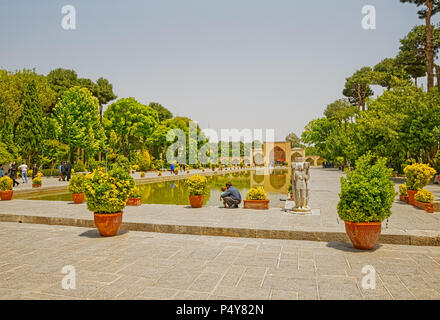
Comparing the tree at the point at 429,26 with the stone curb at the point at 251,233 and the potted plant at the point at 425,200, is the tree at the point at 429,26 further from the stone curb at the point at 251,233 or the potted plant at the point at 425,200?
the stone curb at the point at 251,233

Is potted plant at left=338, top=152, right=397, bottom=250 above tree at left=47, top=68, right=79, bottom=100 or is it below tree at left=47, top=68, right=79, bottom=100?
below

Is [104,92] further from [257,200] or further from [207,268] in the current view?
[207,268]

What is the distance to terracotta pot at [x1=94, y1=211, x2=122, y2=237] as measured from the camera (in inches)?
261

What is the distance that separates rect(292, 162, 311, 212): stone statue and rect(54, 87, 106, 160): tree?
28810 millimetres

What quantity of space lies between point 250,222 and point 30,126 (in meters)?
29.4

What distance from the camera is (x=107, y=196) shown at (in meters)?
6.50

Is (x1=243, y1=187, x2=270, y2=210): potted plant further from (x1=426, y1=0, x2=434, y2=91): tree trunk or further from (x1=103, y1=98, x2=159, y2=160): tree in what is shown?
(x1=103, y1=98, x2=159, y2=160): tree

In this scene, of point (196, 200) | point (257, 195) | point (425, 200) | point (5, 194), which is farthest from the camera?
point (5, 194)

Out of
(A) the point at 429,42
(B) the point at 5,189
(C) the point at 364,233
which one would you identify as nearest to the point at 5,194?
(B) the point at 5,189

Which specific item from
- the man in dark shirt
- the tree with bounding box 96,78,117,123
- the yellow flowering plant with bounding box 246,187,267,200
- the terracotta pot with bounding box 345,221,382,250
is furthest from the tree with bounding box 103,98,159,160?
the terracotta pot with bounding box 345,221,382,250

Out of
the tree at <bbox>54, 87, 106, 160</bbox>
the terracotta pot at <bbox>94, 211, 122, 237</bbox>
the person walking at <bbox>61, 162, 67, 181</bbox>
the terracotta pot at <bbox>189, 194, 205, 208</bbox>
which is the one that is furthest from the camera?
the tree at <bbox>54, 87, 106, 160</bbox>

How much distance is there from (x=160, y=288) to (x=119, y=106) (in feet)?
140

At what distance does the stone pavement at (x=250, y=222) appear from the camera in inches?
249

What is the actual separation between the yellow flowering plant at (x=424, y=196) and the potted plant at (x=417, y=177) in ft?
2.51
